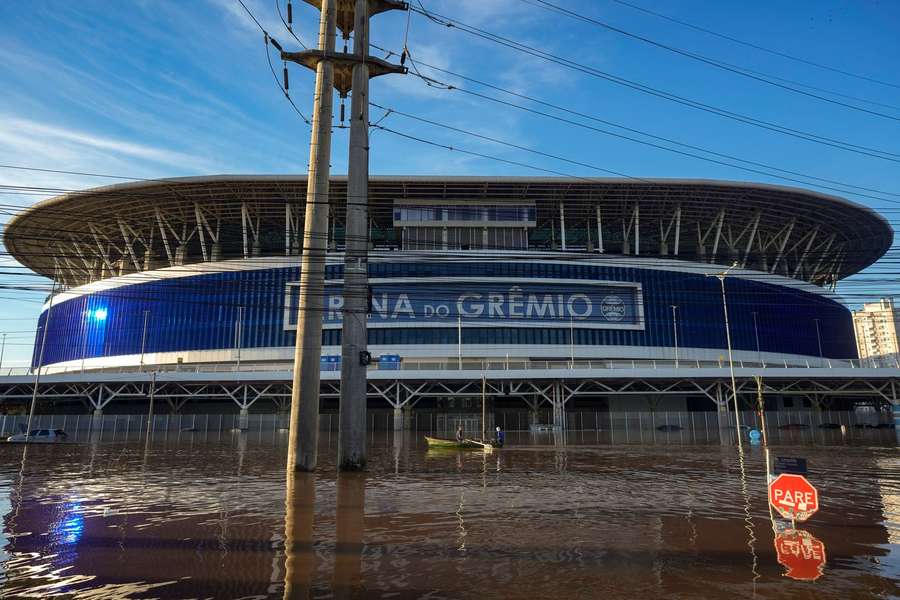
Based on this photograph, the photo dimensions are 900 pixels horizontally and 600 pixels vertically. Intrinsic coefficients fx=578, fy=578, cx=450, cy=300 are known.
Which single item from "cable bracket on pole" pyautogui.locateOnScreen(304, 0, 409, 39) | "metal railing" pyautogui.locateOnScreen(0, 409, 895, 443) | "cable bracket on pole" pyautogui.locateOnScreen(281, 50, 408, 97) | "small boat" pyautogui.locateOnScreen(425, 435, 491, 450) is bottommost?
"small boat" pyautogui.locateOnScreen(425, 435, 491, 450)

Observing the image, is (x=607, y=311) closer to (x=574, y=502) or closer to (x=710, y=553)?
(x=574, y=502)

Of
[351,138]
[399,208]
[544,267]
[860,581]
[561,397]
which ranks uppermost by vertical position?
[399,208]

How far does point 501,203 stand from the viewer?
7831 centimetres

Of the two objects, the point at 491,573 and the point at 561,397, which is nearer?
the point at 491,573

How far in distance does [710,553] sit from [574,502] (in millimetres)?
5852

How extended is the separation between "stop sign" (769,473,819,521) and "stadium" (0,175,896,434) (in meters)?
52.4

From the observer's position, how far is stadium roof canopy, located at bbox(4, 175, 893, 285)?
74.5m

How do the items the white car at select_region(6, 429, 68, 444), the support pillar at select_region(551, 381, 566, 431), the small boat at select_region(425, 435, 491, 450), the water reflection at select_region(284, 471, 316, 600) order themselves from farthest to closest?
1. the support pillar at select_region(551, 381, 566, 431)
2. the white car at select_region(6, 429, 68, 444)
3. the small boat at select_region(425, 435, 491, 450)
4. the water reflection at select_region(284, 471, 316, 600)

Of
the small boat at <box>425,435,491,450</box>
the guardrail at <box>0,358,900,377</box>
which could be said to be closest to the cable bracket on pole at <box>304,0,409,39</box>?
the small boat at <box>425,435,491,450</box>

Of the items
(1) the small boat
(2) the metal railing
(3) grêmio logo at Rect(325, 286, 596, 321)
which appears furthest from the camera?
(3) grêmio logo at Rect(325, 286, 596, 321)

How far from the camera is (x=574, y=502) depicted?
15.7 metres

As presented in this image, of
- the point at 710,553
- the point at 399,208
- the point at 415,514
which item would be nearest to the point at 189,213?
the point at 399,208

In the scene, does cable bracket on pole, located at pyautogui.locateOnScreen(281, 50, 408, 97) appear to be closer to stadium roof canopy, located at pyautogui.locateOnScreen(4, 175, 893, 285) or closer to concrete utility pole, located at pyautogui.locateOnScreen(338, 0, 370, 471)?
concrete utility pole, located at pyautogui.locateOnScreen(338, 0, 370, 471)

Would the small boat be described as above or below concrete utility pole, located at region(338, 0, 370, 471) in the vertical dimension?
below
